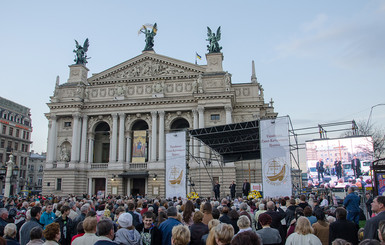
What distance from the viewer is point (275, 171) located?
21562 millimetres

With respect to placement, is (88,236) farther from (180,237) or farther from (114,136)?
(114,136)

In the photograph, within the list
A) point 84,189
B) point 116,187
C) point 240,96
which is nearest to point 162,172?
point 116,187

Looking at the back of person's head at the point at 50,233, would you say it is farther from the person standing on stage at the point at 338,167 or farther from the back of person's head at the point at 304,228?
the person standing on stage at the point at 338,167

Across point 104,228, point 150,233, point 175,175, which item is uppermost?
point 175,175

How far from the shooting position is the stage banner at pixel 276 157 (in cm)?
2134

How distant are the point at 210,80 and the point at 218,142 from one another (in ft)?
42.2

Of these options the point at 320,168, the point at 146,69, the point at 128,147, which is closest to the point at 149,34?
the point at 146,69

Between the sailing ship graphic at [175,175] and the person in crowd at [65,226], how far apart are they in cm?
1804

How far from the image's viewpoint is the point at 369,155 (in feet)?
97.5

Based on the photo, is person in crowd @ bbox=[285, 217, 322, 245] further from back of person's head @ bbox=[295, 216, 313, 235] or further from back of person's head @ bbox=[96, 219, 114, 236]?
back of person's head @ bbox=[96, 219, 114, 236]

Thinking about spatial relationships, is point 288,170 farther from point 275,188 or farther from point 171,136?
point 171,136

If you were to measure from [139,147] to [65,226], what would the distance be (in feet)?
104

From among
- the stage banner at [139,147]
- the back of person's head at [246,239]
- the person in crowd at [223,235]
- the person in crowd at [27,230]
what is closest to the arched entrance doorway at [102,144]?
the stage banner at [139,147]

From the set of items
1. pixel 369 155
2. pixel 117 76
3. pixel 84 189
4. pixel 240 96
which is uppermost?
pixel 117 76
